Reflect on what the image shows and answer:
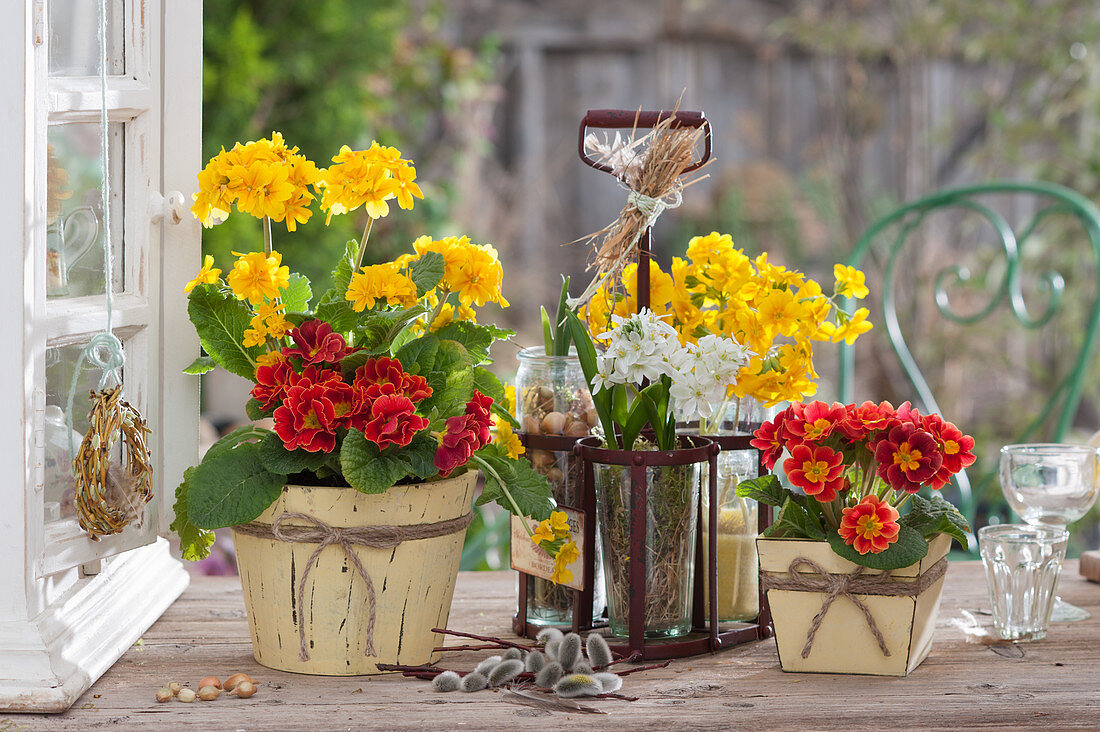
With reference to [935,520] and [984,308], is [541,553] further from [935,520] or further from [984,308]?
[984,308]

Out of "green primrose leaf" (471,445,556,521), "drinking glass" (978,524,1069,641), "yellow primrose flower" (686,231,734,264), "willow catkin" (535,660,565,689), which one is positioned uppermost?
"yellow primrose flower" (686,231,734,264)

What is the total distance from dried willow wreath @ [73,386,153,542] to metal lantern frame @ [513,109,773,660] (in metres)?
0.35

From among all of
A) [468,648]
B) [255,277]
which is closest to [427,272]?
[255,277]

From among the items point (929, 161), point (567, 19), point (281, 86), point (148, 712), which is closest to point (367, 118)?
point (281, 86)

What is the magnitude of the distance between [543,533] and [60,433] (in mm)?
436

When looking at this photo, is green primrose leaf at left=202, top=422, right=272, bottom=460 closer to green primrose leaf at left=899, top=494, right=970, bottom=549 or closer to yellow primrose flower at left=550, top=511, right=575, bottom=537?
yellow primrose flower at left=550, top=511, right=575, bottom=537

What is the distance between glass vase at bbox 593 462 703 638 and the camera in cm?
99

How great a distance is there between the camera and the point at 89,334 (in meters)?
0.97

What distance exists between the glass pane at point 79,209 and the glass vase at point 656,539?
50 cm

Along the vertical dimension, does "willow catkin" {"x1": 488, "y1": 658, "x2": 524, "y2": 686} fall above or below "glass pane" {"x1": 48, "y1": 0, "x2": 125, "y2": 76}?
below

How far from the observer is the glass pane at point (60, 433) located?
0.94 metres

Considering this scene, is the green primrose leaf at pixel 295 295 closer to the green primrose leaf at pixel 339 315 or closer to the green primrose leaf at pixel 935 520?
the green primrose leaf at pixel 339 315

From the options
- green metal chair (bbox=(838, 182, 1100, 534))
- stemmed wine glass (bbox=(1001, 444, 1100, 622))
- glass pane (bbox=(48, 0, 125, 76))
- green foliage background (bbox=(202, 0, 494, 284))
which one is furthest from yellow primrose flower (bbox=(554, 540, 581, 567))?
green metal chair (bbox=(838, 182, 1100, 534))

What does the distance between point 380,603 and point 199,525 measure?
0.17 m
